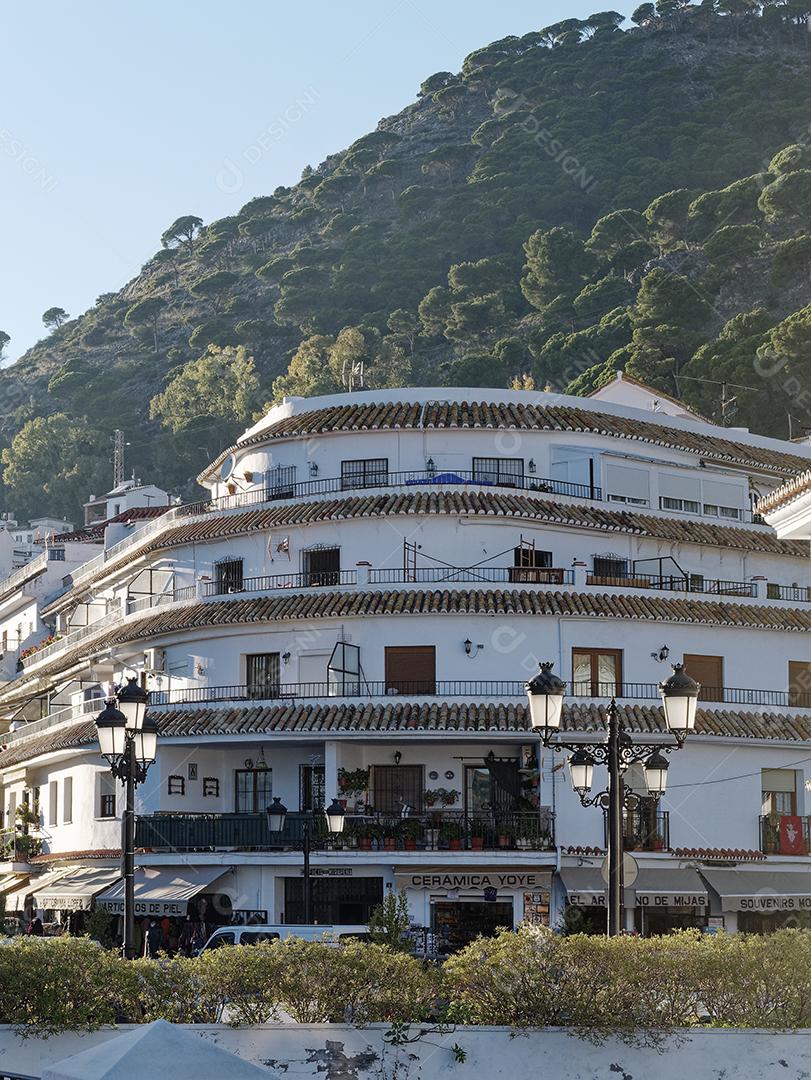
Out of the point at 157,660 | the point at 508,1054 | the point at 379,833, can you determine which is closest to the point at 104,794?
the point at 157,660

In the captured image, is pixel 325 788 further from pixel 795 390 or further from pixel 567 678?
pixel 795 390

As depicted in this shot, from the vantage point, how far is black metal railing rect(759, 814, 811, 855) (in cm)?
4741

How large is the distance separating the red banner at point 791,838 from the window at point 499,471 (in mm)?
12488

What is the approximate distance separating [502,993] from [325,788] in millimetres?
29365

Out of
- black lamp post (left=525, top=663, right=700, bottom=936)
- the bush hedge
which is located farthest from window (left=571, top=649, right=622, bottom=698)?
the bush hedge

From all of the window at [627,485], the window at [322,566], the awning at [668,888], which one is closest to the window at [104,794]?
the window at [322,566]

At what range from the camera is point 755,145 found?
14875 centimetres

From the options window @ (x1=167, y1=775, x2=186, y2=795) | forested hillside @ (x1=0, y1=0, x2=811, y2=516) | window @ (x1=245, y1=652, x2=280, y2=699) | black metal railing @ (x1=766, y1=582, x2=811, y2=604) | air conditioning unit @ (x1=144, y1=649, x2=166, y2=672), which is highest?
forested hillside @ (x1=0, y1=0, x2=811, y2=516)

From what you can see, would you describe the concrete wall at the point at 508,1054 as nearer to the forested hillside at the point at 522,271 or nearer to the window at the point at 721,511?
the window at the point at 721,511

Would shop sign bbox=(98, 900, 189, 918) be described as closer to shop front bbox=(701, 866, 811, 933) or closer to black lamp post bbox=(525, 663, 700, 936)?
shop front bbox=(701, 866, 811, 933)

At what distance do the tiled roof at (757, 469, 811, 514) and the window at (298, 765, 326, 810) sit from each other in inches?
1146

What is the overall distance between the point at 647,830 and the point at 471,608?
7641 millimetres

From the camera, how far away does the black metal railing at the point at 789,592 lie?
2120 inches

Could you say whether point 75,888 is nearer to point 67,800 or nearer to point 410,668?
point 67,800
